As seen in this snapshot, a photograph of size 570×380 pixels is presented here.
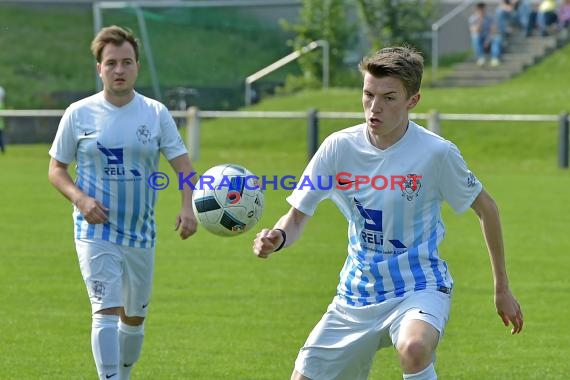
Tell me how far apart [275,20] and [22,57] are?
7659mm

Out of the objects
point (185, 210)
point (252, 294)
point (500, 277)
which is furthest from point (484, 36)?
point (500, 277)

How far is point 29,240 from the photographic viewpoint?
16.0 meters

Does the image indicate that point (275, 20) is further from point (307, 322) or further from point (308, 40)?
point (307, 322)

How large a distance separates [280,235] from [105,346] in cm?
189

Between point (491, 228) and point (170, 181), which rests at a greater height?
point (491, 228)

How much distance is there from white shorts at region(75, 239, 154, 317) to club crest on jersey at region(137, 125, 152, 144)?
648 mm

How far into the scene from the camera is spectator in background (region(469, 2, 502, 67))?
3481cm

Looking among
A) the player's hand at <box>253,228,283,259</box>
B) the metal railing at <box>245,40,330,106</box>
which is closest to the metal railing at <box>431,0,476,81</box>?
the metal railing at <box>245,40,330,106</box>

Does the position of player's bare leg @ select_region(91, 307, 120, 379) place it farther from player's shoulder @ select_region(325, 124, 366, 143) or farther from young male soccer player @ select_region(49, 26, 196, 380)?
player's shoulder @ select_region(325, 124, 366, 143)

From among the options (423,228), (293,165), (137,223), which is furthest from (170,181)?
(423,228)

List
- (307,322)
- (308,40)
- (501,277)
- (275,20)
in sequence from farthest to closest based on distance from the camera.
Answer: (275,20), (308,40), (307,322), (501,277)

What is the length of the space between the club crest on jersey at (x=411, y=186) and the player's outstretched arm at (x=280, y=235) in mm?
497

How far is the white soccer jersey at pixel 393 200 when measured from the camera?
6.25 meters

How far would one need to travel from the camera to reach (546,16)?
35594mm
